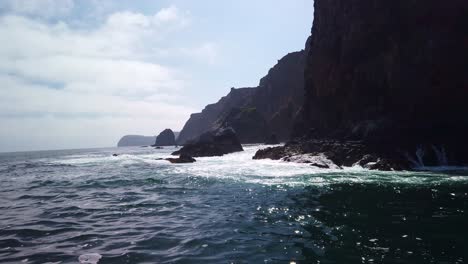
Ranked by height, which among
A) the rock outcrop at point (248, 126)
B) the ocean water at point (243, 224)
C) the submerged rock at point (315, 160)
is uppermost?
the rock outcrop at point (248, 126)

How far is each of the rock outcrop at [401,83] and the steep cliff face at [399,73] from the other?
0.10 m

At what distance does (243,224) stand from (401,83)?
3748 centimetres

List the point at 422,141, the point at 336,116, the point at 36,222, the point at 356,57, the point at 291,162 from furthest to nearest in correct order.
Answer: the point at 336,116, the point at 356,57, the point at 291,162, the point at 422,141, the point at 36,222

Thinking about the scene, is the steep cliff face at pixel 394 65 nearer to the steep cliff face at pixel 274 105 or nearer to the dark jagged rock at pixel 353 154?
the dark jagged rock at pixel 353 154

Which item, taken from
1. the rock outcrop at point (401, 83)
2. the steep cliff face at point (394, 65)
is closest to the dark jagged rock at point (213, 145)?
the rock outcrop at point (401, 83)

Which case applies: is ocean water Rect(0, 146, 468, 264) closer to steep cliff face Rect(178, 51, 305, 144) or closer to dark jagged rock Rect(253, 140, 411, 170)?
dark jagged rock Rect(253, 140, 411, 170)

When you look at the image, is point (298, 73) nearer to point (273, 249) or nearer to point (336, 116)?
point (336, 116)

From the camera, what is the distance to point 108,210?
15.9 meters

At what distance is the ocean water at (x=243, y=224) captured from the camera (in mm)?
9469

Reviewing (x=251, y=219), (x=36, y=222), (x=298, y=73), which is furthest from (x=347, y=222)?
(x=298, y=73)

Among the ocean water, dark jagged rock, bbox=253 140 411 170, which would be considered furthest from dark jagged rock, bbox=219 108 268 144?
the ocean water

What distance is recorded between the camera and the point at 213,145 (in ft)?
218

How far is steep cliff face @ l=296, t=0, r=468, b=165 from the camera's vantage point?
128ft

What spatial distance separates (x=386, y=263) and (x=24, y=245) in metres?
10.3
